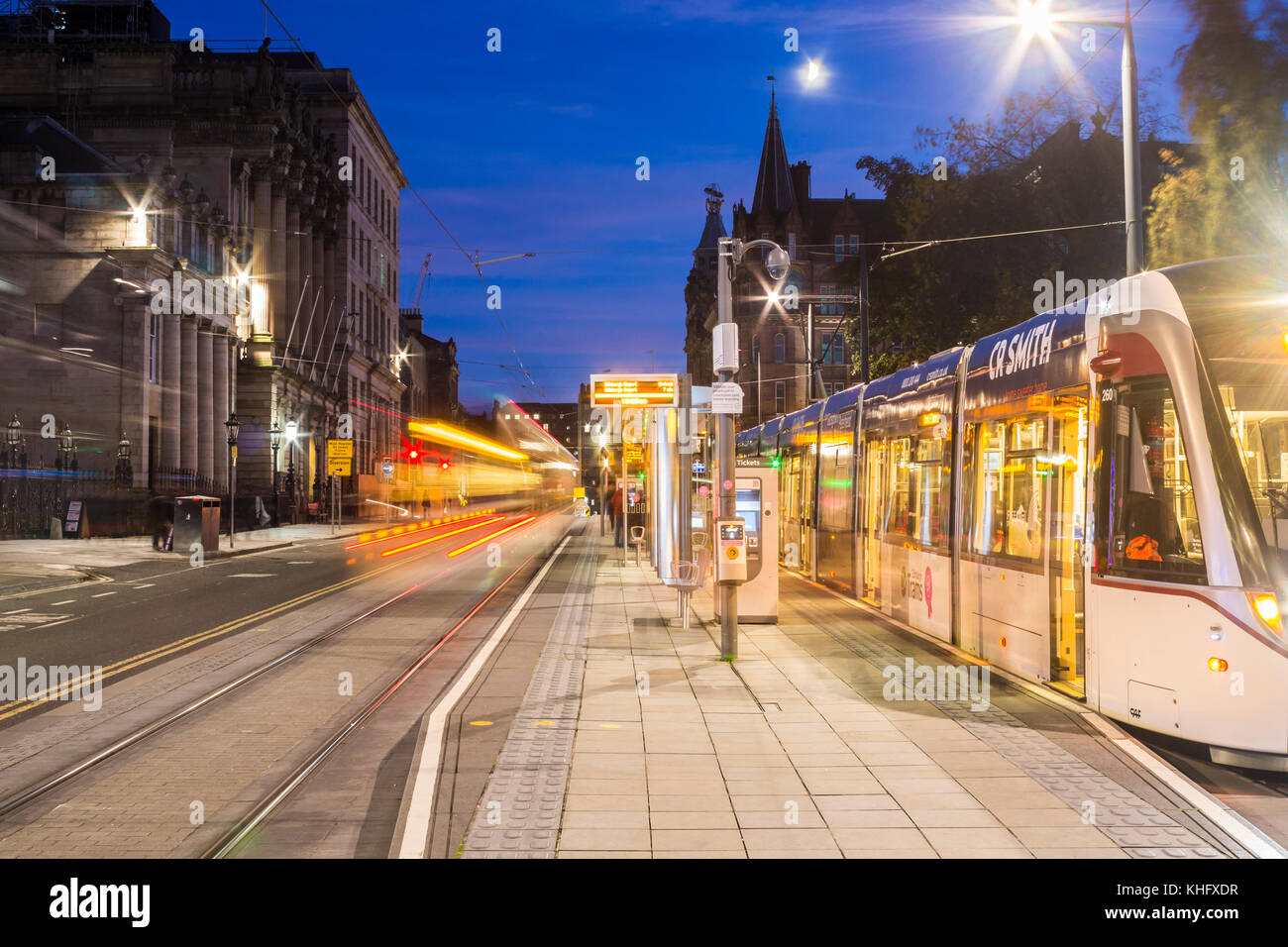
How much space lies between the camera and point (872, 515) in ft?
58.1

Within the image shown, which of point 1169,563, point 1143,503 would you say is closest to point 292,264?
point 1143,503

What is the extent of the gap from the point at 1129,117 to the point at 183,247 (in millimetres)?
43259

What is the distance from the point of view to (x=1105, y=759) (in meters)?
7.83

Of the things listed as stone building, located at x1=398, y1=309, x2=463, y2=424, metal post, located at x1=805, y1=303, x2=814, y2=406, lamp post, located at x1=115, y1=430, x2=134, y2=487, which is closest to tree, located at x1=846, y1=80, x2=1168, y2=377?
metal post, located at x1=805, y1=303, x2=814, y2=406

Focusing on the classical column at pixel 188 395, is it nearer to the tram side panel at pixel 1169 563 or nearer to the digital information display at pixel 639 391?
the digital information display at pixel 639 391

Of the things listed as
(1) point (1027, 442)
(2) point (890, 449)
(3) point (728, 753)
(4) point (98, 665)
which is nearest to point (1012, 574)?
(1) point (1027, 442)

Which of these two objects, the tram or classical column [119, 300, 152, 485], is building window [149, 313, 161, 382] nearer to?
classical column [119, 300, 152, 485]

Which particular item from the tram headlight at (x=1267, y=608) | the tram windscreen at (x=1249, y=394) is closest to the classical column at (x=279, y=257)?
the tram windscreen at (x=1249, y=394)

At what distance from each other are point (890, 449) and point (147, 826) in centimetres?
1177

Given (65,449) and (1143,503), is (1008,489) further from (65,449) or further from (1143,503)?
(65,449)

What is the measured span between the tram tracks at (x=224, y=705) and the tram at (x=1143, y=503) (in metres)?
5.97

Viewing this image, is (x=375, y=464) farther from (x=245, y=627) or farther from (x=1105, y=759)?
(x=1105, y=759)

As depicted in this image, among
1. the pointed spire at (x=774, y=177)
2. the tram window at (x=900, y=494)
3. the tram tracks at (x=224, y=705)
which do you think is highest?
the pointed spire at (x=774, y=177)

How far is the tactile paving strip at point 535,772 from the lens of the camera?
5.81 metres
